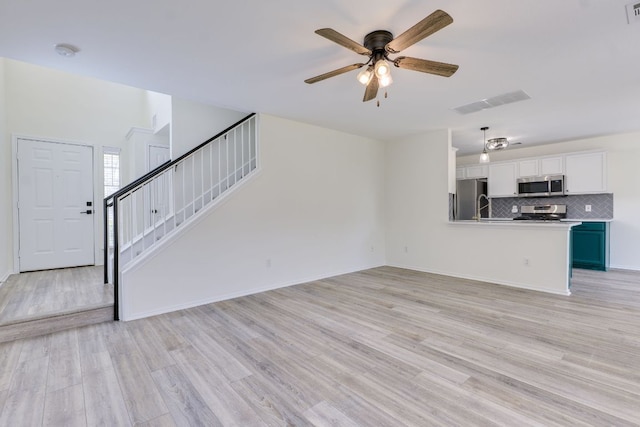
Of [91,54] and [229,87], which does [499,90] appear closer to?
[229,87]

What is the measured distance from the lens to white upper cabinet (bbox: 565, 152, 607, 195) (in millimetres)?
5441

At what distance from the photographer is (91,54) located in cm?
257

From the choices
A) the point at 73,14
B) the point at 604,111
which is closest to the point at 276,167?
the point at 73,14

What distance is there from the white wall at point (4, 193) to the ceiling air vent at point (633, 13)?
681 centimetres


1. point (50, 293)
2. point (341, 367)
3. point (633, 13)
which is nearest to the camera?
point (633, 13)

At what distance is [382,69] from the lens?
7.39 ft

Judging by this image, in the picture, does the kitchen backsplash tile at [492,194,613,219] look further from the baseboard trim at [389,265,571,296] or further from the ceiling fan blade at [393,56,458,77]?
the ceiling fan blade at [393,56,458,77]

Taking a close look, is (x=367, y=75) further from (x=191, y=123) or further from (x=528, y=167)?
(x=528, y=167)

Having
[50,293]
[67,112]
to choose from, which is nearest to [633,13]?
[50,293]

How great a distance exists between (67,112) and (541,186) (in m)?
8.91

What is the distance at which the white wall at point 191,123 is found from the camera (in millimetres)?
4316

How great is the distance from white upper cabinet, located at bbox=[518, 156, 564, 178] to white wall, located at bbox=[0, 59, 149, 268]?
761cm

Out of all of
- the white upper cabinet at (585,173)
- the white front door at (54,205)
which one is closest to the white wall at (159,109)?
the white front door at (54,205)

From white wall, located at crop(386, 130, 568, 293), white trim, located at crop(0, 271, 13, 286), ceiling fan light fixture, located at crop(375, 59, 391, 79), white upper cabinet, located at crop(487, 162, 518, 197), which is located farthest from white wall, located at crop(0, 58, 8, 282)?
white upper cabinet, located at crop(487, 162, 518, 197)
